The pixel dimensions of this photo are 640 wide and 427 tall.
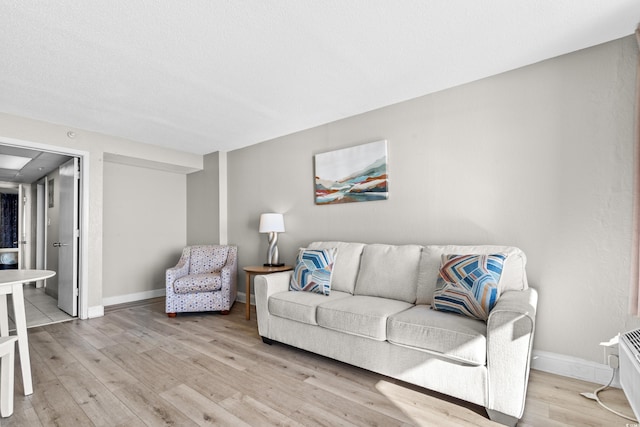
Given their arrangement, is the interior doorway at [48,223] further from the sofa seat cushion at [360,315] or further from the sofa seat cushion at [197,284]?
the sofa seat cushion at [360,315]

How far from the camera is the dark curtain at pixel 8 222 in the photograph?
6.75 m

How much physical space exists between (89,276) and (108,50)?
114 inches

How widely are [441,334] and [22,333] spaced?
2.63 metres

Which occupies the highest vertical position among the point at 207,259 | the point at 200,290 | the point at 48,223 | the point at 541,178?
the point at 541,178

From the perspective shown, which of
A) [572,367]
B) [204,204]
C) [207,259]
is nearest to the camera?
[572,367]

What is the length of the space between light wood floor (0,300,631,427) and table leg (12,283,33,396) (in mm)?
89

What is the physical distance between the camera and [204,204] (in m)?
5.14

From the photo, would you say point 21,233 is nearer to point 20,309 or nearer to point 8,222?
point 8,222

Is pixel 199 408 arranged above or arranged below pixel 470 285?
below

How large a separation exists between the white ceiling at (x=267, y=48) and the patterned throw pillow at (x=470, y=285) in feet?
4.88

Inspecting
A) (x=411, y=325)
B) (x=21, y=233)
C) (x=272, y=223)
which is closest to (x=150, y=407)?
(x=411, y=325)

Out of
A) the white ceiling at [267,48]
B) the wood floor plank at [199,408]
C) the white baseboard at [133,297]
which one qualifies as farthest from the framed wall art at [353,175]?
the white baseboard at [133,297]

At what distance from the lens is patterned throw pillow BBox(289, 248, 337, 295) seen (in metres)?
2.84

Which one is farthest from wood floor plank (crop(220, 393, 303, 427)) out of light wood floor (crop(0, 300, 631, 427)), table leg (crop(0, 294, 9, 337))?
table leg (crop(0, 294, 9, 337))
